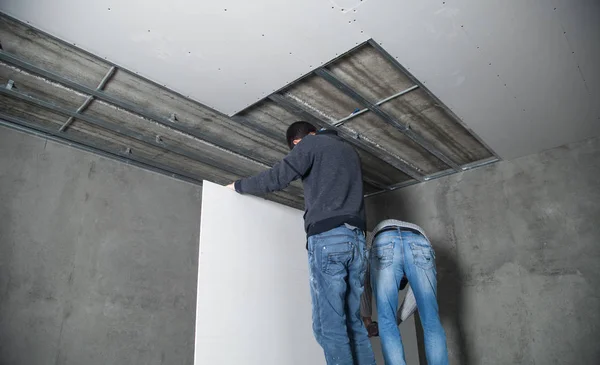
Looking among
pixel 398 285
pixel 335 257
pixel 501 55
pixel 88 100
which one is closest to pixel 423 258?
pixel 398 285

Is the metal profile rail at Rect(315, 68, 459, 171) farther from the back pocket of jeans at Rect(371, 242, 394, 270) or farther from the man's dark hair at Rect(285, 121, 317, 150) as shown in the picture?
the back pocket of jeans at Rect(371, 242, 394, 270)

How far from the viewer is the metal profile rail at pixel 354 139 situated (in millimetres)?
2579

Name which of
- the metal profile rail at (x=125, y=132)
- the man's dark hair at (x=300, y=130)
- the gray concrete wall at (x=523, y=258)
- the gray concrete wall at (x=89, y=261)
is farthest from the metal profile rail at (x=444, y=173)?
the gray concrete wall at (x=89, y=261)

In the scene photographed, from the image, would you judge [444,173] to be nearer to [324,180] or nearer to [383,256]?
[383,256]

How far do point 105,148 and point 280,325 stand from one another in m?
2.14

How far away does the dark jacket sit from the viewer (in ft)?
6.34

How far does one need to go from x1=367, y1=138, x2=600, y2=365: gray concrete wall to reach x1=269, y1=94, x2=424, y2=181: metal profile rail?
17.8 inches

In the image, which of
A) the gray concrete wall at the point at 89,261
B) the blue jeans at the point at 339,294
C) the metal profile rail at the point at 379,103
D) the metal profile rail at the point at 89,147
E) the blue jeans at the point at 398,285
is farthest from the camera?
the metal profile rail at the point at 89,147

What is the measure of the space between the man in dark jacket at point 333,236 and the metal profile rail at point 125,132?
135cm

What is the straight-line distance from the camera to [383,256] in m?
2.21

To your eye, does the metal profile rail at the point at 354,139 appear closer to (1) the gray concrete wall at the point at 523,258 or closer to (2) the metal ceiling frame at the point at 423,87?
(1) the gray concrete wall at the point at 523,258

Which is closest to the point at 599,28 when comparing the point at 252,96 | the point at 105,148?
the point at 252,96

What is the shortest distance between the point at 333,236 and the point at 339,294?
27cm

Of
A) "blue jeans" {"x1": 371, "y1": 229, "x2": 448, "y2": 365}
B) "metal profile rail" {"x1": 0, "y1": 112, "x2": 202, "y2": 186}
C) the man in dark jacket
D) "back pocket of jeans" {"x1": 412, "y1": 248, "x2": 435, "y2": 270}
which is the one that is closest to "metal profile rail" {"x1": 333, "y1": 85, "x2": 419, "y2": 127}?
the man in dark jacket
